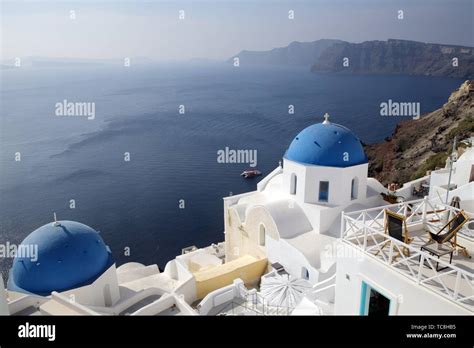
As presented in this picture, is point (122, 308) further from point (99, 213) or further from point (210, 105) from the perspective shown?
point (210, 105)

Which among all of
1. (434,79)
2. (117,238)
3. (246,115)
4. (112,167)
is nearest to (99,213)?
(117,238)

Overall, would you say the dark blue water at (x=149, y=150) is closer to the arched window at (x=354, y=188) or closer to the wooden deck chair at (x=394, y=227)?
the arched window at (x=354, y=188)

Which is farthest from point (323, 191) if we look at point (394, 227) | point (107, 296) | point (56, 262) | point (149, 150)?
point (149, 150)

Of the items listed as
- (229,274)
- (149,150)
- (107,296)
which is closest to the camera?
(107,296)

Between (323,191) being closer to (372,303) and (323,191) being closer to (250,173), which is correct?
(372,303)

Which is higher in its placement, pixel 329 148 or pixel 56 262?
pixel 329 148

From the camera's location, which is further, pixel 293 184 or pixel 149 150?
pixel 149 150

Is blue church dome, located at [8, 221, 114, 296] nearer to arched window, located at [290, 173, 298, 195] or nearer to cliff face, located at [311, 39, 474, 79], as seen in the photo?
arched window, located at [290, 173, 298, 195]

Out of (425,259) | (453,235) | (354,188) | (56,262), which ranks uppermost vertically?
(453,235)
